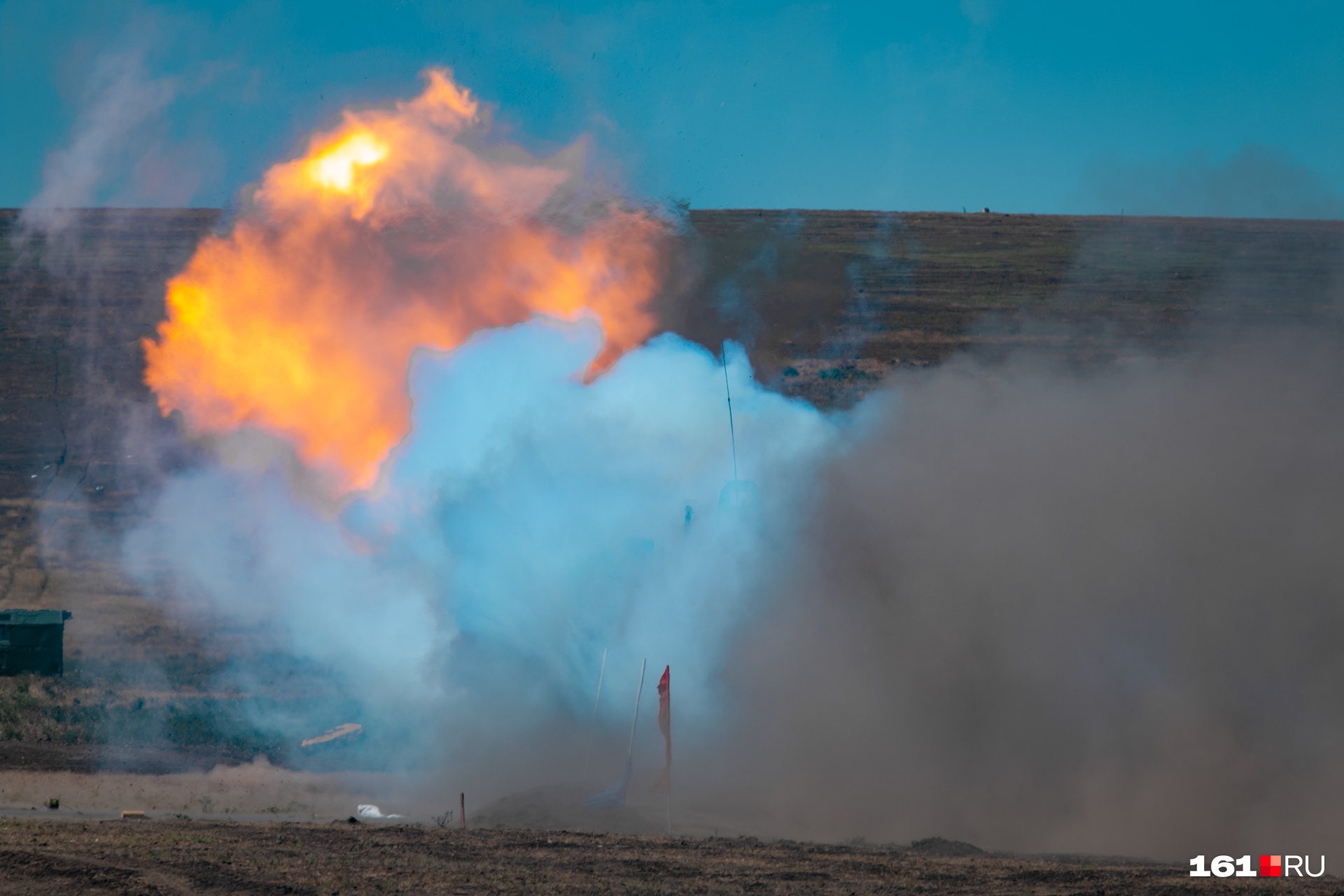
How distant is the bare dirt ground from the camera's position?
1321cm

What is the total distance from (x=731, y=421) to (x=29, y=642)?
18.7 m

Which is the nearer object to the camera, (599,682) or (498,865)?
(498,865)

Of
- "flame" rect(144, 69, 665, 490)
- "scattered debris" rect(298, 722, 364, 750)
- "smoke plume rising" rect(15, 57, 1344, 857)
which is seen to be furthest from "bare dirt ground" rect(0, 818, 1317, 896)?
"flame" rect(144, 69, 665, 490)

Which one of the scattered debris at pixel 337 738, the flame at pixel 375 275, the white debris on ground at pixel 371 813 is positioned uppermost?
the flame at pixel 375 275

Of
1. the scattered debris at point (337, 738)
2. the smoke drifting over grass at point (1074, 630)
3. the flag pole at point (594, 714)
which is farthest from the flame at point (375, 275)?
the smoke drifting over grass at point (1074, 630)

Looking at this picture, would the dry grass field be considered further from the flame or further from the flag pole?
the flag pole

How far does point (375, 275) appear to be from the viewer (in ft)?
87.6

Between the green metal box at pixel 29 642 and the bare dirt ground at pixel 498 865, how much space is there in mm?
12379

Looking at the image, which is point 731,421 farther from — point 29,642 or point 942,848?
point 29,642

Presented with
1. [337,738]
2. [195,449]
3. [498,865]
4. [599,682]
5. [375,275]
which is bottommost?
[498,865]

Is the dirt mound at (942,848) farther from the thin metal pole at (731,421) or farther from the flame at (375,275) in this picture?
the flame at (375,275)

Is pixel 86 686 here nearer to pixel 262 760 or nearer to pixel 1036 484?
pixel 262 760

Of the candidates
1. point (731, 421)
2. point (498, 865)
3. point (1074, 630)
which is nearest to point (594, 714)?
point (731, 421)

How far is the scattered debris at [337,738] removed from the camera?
25578mm
